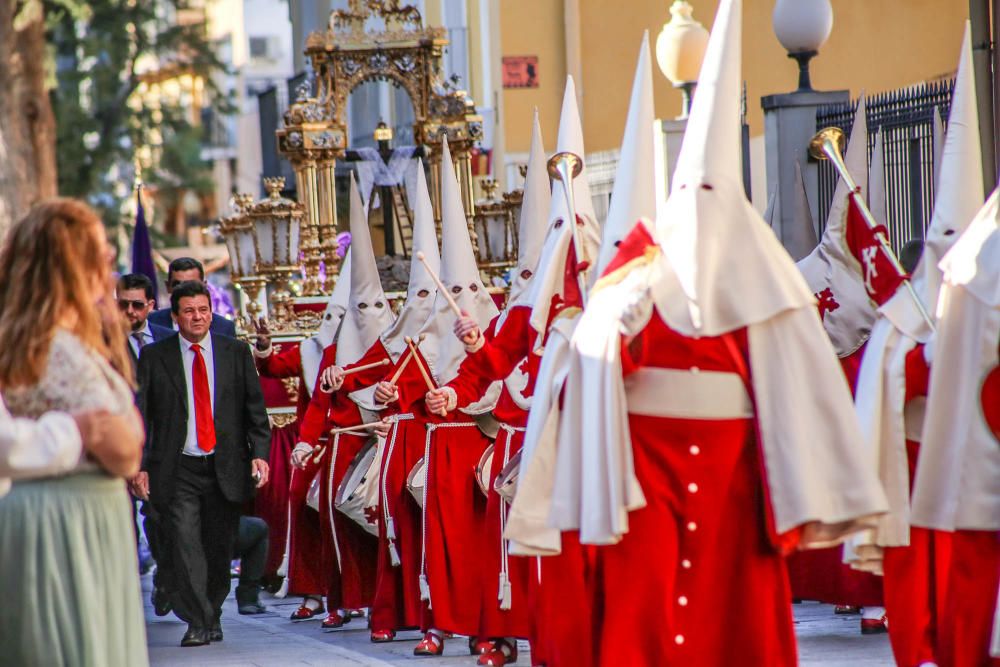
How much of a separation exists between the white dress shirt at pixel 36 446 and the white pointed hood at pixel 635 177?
93.5 inches

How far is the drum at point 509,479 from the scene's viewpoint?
8.95m

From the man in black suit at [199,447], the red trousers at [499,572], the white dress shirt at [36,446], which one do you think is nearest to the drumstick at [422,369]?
the red trousers at [499,572]

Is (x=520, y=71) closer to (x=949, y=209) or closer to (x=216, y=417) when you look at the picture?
(x=216, y=417)

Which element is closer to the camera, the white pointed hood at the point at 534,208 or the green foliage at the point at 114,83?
the white pointed hood at the point at 534,208

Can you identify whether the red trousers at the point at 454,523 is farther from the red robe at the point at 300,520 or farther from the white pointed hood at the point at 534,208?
the red robe at the point at 300,520

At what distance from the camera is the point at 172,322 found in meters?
13.2

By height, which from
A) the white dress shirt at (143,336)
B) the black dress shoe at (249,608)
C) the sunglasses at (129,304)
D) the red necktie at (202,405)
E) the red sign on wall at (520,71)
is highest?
the red sign on wall at (520,71)

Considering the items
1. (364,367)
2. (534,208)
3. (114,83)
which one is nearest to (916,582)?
(534,208)

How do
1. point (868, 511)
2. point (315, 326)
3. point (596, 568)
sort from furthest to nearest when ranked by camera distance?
point (315, 326)
point (596, 568)
point (868, 511)

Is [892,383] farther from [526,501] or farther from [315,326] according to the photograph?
[315,326]

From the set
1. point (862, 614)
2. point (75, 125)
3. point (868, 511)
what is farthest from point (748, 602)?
point (75, 125)

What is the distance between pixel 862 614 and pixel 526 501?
4.07 meters

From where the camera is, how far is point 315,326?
15.0 metres

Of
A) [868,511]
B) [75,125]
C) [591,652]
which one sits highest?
[75,125]
